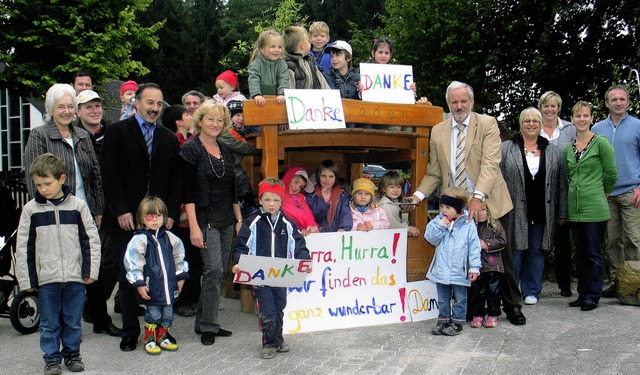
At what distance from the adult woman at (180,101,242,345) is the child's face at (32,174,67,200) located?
3.37 feet

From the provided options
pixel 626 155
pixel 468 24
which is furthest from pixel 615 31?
pixel 626 155

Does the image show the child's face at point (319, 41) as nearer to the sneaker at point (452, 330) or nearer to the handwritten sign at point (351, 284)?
the handwritten sign at point (351, 284)

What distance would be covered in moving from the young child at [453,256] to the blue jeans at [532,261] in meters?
1.14

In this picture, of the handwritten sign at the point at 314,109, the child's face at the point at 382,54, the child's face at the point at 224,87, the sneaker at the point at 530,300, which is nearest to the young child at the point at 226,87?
the child's face at the point at 224,87

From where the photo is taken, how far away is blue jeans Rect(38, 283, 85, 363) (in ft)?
14.9

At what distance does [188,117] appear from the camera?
675 centimetres

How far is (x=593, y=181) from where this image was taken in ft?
21.0

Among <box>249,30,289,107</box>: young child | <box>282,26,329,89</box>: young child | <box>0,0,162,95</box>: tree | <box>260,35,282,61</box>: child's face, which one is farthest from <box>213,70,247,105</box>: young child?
<box>0,0,162,95</box>: tree

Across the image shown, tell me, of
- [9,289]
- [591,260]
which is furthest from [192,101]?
[591,260]

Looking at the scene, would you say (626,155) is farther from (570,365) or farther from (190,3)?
(190,3)

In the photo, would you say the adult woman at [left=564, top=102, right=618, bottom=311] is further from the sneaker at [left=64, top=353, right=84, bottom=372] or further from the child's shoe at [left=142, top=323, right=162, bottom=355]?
the sneaker at [left=64, top=353, right=84, bottom=372]

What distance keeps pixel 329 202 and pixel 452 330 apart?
175 centimetres

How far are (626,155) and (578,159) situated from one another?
2.13 feet

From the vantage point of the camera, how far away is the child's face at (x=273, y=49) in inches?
239
